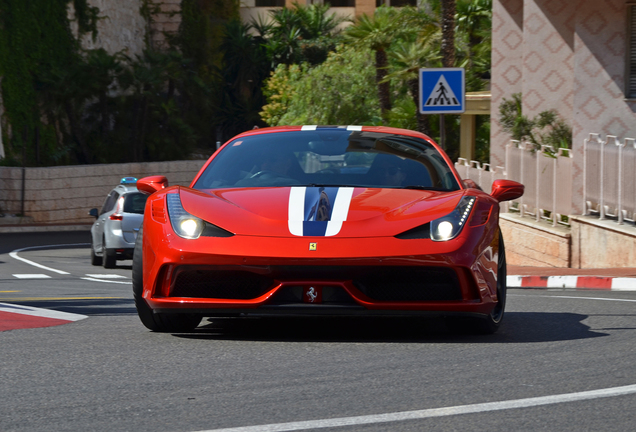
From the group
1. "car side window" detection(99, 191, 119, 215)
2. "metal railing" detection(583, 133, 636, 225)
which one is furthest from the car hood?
"car side window" detection(99, 191, 119, 215)

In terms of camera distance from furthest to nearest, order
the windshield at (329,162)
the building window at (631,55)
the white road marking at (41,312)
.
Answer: the building window at (631,55)
the white road marking at (41,312)
the windshield at (329,162)

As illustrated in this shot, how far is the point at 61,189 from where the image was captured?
3816cm

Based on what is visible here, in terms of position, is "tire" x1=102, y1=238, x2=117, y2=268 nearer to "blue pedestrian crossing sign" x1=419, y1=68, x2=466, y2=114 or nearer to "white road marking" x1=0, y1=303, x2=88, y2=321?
"blue pedestrian crossing sign" x1=419, y1=68, x2=466, y2=114

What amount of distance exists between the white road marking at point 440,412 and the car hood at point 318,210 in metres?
1.62

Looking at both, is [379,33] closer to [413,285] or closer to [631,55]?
[631,55]

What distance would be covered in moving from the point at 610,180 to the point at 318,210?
10.2m

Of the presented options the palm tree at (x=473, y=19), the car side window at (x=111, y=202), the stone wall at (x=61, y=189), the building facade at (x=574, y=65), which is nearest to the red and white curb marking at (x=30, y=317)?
the building facade at (x=574, y=65)

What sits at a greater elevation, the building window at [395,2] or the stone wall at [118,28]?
the building window at [395,2]

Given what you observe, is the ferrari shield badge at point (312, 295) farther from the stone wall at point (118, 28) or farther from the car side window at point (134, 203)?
the stone wall at point (118, 28)

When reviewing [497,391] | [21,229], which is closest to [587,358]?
[497,391]

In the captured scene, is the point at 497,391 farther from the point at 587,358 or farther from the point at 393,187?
the point at 393,187

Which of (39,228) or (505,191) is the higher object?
(505,191)

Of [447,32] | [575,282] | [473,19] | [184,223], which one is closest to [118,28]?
[473,19]

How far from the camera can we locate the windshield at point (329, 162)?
6.93m
